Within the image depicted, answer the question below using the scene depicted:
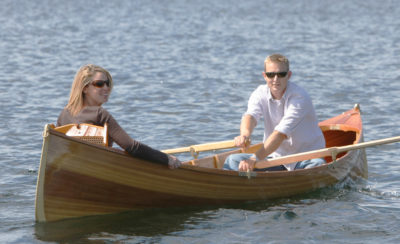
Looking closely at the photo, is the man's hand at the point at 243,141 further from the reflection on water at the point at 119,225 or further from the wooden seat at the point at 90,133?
the wooden seat at the point at 90,133

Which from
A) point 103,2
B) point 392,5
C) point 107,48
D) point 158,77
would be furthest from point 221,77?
point 103,2

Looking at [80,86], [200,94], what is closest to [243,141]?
[80,86]

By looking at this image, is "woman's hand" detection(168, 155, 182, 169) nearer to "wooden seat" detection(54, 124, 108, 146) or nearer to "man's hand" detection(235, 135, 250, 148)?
"wooden seat" detection(54, 124, 108, 146)

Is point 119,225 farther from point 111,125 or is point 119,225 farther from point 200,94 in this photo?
point 200,94

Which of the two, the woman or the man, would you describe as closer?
the woman

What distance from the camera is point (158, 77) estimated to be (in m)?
19.0

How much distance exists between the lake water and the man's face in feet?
4.40

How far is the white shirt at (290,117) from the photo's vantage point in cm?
812

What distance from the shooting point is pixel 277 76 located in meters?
8.08

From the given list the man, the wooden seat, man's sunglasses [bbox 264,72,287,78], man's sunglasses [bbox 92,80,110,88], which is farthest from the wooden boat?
man's sunglasses [bbox 264,72,287,78]

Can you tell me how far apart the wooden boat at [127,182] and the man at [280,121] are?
256mm

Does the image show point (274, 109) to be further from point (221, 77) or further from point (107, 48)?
point (107, 48)

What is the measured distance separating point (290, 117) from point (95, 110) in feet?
7.65

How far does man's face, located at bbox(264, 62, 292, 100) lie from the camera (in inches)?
316
